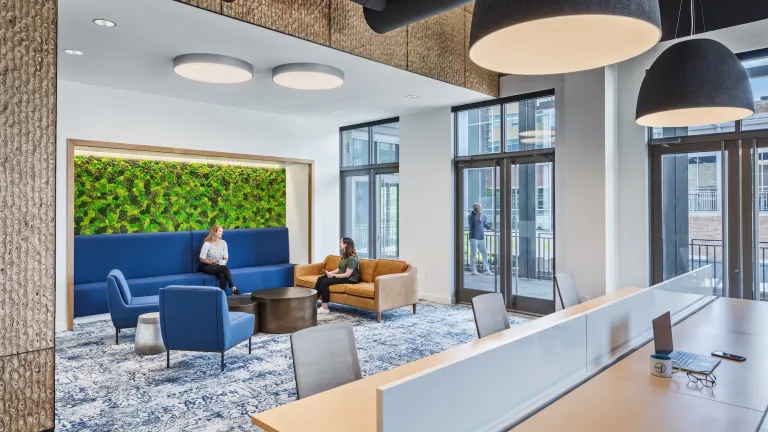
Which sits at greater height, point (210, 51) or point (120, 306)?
point (210, 51)

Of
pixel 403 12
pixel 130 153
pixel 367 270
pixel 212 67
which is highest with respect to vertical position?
pixel 403 12

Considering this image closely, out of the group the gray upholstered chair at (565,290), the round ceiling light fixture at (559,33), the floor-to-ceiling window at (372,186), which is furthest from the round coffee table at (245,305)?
the round ceiling light fixture at (559,33)

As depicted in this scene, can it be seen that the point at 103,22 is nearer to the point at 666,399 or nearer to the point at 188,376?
the point at 188,376

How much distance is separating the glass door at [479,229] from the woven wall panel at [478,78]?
3.69 ft

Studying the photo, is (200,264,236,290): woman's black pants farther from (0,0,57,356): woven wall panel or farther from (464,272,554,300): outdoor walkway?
(0,0,57,356): woven wall panel

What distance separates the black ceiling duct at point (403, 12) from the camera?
158 inches

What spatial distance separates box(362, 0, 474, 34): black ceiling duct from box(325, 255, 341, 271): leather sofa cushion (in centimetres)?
413

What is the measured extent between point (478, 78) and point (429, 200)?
2173 mm

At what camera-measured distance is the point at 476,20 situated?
5.85 feet

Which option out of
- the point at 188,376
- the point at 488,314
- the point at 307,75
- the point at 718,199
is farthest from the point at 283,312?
the point at 718,199

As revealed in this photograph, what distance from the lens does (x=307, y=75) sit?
538cm

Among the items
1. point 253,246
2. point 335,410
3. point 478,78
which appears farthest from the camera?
point 253,246

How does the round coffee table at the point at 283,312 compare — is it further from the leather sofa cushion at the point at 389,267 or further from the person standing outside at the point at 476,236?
the person standing outside at the point at 476,236

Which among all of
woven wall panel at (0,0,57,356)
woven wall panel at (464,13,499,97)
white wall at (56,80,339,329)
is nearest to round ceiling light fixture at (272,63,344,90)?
woven wall panel at (464,13,499,97)
